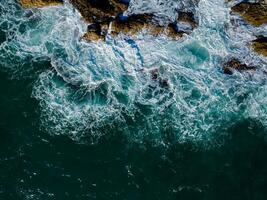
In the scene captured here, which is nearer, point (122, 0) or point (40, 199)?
point (40, 199)

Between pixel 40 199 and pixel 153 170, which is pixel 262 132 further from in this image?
pixel 40 199

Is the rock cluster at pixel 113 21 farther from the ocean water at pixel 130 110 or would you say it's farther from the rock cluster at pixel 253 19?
the rock cluster at pixel 253 19

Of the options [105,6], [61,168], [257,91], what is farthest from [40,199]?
[257,91]

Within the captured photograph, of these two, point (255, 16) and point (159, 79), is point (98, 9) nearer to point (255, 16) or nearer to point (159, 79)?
point (159, 79)

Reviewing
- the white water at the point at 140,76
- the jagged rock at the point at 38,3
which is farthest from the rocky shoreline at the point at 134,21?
the white water at the point at 140,76

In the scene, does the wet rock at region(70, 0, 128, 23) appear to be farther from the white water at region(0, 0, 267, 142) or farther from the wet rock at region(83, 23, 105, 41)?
the white water at region(0, 0, 267, 142)
